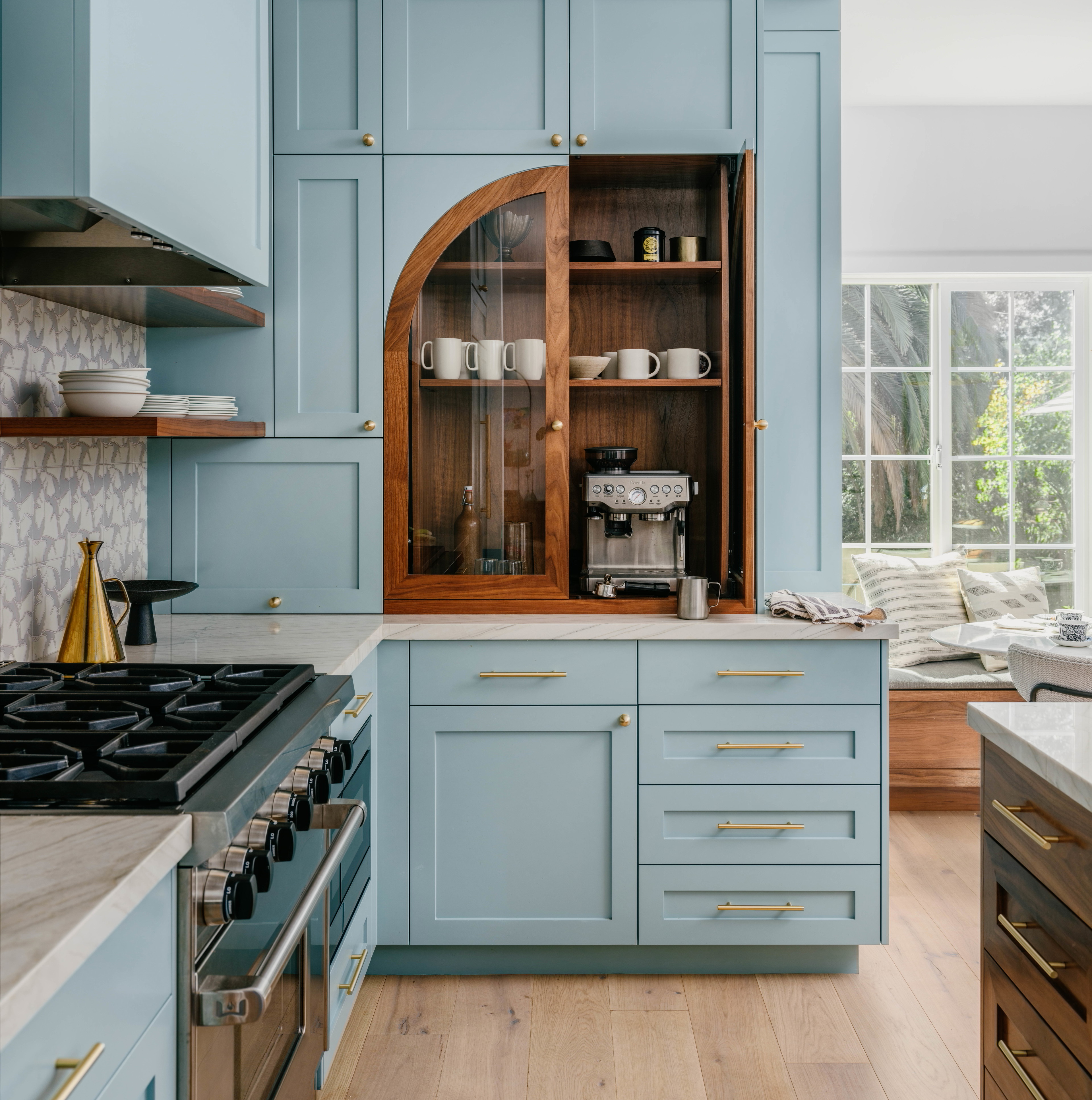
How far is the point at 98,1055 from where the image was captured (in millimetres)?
771

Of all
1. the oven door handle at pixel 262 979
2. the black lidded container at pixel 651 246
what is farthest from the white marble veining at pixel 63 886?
the black lidded container at pixel 651 246

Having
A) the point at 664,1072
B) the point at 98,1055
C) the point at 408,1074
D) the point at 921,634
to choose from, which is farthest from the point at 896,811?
the point at 98,1055

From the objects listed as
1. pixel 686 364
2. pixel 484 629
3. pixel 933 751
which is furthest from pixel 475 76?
pixel 933 751

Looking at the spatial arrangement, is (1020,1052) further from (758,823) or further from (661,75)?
(661,75)

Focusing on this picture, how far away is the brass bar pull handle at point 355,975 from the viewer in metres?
1.84

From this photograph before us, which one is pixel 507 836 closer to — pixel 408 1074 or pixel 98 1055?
pixel 408 1074

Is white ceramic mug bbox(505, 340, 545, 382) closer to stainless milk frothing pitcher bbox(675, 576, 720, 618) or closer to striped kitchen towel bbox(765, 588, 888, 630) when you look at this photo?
stainless milk frothing pitcher bbox(675, 576, 720, 618)

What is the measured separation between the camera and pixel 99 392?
6.05 ft

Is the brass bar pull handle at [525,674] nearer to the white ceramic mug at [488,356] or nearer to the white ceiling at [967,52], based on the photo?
the white ceramic mug at [488,356]

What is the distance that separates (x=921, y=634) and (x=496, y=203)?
8.23 feet

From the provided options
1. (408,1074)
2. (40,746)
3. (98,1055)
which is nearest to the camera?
(98,1055)

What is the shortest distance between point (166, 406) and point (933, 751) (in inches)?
116

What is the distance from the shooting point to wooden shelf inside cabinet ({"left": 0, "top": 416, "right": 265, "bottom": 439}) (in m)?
1.73

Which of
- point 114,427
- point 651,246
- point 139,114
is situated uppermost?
point 651,246
